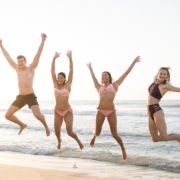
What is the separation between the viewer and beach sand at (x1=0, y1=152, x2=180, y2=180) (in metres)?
10.1

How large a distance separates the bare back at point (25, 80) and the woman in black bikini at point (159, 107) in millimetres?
3181

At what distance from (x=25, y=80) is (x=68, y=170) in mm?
3475

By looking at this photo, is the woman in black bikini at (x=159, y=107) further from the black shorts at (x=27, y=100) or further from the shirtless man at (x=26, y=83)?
the black shorts at (x=27, y=100)

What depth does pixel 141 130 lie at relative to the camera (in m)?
22.5

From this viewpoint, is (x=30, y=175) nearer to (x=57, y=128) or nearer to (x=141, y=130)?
(x=57, y=128)

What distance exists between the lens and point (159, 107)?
9.41m

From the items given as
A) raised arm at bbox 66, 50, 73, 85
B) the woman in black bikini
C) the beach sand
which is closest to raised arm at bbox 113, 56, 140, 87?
the woman in black bikini

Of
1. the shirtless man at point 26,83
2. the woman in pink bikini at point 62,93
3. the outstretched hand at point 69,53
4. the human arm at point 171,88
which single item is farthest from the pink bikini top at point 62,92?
the human arm at point 171,88

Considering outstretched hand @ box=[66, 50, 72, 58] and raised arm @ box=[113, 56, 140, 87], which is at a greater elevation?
outstretched hand @ box=[66, 50, 72, 58]

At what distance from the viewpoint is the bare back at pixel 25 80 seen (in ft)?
31.8

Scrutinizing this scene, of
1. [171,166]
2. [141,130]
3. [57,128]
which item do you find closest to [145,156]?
[171,166]

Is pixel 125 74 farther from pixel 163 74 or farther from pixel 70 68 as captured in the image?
pixel 70 68

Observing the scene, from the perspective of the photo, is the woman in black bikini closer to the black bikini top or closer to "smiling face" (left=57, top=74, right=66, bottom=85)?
the black bikini top

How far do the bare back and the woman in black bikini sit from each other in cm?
318
